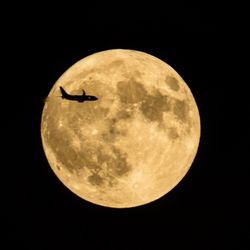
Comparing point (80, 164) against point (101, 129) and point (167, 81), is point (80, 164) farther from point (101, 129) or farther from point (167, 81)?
point (167, 81)

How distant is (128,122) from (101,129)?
49 centimetres

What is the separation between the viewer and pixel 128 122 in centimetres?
740

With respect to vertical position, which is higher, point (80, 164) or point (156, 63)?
point (156, 63)

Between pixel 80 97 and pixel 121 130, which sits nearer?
pixel 121 130

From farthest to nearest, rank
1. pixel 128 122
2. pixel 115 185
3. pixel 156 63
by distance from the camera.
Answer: pixel 156 63
pixel 115 185
pixel 128 122

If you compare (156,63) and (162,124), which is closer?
(162,124)

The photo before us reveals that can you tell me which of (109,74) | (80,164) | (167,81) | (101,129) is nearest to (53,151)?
(80,164)

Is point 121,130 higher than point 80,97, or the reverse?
point 80,97

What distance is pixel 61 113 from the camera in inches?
309

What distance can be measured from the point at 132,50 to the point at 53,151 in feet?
8.64

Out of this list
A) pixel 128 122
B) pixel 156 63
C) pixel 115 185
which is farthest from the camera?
pixel 156 63

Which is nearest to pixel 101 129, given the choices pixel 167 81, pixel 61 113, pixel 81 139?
pixel 81 139

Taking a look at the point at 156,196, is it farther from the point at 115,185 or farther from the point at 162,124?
the point at 162,124

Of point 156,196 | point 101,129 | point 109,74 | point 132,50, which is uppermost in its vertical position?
point 132,50
